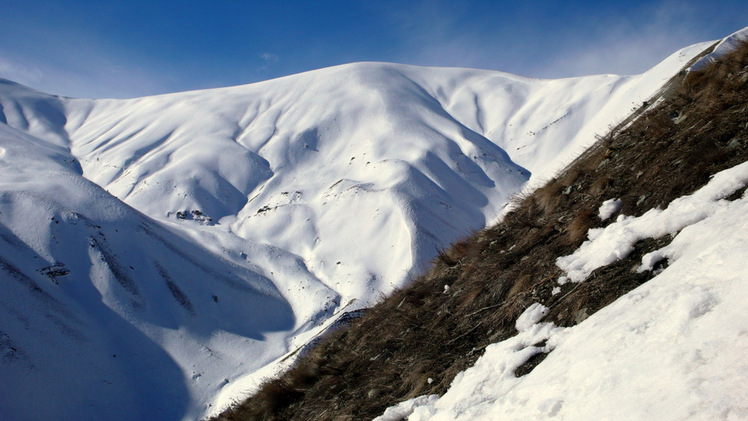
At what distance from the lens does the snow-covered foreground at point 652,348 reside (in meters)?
2.22

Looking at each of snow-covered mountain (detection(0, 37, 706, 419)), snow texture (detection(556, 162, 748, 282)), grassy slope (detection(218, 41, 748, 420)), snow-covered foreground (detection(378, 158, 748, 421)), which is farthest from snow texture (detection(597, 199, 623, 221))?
snow-covered mountain (detection(0, 37, 706, 419))

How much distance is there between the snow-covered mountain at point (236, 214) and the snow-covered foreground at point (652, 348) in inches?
233

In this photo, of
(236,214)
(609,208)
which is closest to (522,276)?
(609,208)

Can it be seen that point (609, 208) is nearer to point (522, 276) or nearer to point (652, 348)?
point (522, 276)

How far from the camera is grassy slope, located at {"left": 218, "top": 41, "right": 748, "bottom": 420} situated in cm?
425

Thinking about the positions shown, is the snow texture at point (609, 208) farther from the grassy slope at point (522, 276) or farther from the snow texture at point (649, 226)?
the snow texture at point (649, 226)

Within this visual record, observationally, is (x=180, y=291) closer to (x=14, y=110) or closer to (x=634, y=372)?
(x=634, y=372)

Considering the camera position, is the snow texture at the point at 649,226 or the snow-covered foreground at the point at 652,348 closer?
the snow-covered foreground at the point at 652,348

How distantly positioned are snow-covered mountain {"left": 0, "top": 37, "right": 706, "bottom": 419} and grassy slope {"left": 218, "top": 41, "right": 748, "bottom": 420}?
3.16m

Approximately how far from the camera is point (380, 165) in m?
63.6

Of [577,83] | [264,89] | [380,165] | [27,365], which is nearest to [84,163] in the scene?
[264,89]

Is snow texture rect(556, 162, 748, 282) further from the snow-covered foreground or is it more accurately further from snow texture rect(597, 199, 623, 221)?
snow texture rect(597, 199, 623, 221)

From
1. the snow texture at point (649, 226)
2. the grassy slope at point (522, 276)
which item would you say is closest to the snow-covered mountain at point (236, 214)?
the grassy slope at point (522, 276)

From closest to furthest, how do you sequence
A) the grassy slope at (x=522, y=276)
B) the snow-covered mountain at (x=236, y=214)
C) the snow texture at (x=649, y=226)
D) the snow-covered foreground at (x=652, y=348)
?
the snow-covered foreground at (x=652, y=348)
the snow texture at (x=649, y=226)
the grassy slope at (x=522, y=276)
the snow-covered mountain at (x=236, y=214)
